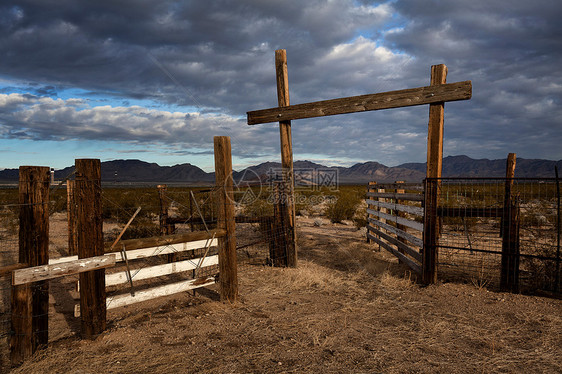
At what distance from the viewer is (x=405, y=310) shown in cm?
559

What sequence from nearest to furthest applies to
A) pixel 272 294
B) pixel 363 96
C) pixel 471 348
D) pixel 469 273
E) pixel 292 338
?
pixel 471 348 → pixel 292 338 → pixel 272 294 → pixel 363 96 → pixel 469 273

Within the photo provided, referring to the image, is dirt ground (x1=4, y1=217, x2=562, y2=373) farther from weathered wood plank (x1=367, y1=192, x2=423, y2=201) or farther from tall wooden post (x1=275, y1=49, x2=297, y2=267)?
weathered wood plank (x1=367, y1=192, x2=423, y2=201)

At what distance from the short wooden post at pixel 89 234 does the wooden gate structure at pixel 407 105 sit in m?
4.61

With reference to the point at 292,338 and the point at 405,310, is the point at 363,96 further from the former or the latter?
the point at 292,338

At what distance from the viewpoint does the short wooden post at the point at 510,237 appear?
6277 millimetres

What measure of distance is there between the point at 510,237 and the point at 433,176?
67.7 inches

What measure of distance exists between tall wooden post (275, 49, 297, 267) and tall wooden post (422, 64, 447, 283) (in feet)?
9.93

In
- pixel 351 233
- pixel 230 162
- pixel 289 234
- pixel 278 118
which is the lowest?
pixel 351 233

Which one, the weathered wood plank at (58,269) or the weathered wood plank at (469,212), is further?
the weathered wood plank at (469,212)

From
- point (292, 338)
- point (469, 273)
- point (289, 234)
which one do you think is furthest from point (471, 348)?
point (289, 234)

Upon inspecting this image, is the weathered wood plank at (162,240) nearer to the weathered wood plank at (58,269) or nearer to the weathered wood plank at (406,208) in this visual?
the weathered wood plank at (58,269)

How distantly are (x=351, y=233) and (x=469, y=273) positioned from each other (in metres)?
7.23

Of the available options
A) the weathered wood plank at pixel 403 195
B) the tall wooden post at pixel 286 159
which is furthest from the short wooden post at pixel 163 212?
the weathered wood plank at pixel 403 195

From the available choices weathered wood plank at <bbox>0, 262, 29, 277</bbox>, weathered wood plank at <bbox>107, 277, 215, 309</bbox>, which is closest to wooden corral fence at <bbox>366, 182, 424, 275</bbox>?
weathered wood plank at <bbox>107, 277, 215, 309</bbox>
